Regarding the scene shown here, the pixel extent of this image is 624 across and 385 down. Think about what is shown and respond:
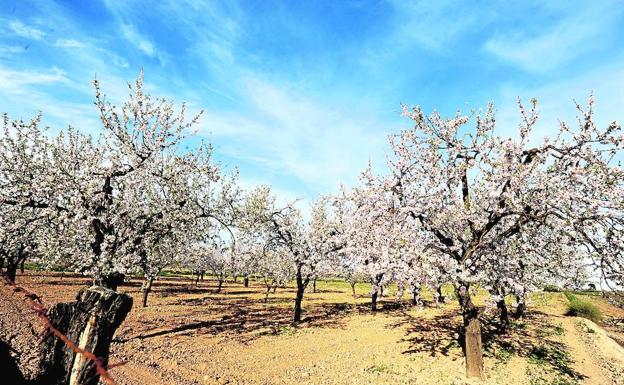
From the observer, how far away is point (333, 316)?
106 ft

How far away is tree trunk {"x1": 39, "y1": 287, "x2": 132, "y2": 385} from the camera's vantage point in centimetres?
524

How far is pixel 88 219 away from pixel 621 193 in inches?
744

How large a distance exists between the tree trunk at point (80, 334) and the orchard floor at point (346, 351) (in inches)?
211

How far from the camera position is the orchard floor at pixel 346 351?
1475 centimetres

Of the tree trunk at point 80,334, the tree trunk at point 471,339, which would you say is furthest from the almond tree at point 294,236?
the tree trunk at point 80,334

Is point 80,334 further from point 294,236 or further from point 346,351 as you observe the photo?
point 294,236

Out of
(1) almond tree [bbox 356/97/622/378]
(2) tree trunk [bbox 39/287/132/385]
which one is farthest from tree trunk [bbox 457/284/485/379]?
(2) tree trunk [bbox 39/287/132/385]

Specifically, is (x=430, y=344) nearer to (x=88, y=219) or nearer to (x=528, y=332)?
(x=528, y=332)

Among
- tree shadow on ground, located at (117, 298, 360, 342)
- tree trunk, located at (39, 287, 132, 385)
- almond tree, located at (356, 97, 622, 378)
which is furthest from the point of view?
tree shadow on ground, located at (117, 298, 360, 342)

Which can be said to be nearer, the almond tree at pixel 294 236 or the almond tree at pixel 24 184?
the almond tree at pixel 24 184

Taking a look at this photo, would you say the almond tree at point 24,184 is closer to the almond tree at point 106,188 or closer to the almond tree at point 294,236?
the almond tree at point 106,188

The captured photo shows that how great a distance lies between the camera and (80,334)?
5398mm

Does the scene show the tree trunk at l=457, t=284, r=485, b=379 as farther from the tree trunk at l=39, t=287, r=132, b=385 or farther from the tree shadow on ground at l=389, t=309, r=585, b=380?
the tree trunk at l=39, t=287, r=132, b=385

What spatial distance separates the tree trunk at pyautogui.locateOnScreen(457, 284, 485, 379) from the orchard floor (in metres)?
0.51
